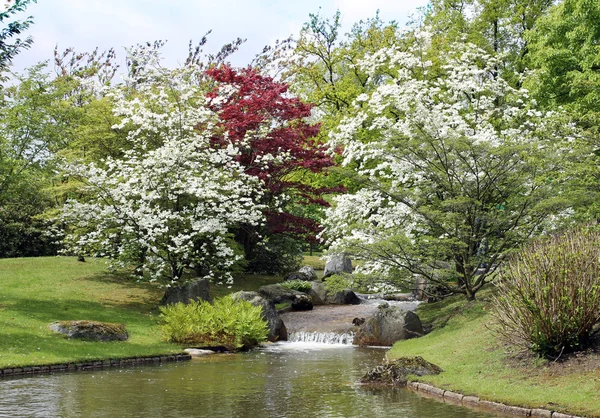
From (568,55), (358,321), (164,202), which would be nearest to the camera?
(358,321)

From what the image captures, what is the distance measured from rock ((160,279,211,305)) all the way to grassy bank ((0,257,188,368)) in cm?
102

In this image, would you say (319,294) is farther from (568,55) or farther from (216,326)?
(568,55)

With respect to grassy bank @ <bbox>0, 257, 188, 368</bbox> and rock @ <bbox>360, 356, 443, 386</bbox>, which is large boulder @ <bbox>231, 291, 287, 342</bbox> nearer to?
grassy bank @ <bbox>0, 257, 188, 368</bbox>

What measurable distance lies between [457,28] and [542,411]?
31.4m

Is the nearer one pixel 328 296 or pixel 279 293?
pixel 279 293

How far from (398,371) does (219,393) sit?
4416 millimetres

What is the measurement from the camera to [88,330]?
22.0 m

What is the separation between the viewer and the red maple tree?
34031mm

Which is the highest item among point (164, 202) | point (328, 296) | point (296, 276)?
point (164, 202)

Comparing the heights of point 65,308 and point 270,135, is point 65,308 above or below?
below

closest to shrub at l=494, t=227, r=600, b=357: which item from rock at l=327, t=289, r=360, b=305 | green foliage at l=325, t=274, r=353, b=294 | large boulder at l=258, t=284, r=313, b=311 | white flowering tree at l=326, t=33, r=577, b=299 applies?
white flowering tree at l=326, t=33, r=577, b=299

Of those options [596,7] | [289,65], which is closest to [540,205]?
[596,7]

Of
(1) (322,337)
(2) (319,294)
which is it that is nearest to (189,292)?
(1) (322,337)

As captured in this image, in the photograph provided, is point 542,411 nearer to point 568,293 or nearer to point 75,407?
point 568,293
